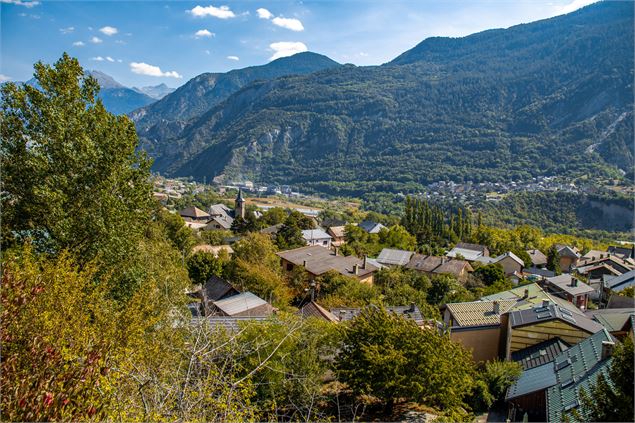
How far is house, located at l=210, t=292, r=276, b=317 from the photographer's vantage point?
23328 millimetres

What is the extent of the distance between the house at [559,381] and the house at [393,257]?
103 feet

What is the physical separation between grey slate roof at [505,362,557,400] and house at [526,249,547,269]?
48013mm

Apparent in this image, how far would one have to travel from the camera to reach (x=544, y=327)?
62.7 ft

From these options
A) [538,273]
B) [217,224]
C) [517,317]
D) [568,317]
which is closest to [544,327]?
[568,317]

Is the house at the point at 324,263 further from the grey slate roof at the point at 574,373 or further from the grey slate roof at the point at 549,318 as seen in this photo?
the grey slate roof at the point at 574,373

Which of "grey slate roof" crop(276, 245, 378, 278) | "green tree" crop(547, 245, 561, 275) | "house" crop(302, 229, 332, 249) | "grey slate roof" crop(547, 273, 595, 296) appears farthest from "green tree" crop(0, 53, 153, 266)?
A: "green tree" crop(547, 245, 561, 275)

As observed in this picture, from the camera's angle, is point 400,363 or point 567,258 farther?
point 567,258

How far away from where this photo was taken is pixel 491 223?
108062 mm

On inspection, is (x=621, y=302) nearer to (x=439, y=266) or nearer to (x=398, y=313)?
(x=439, y=266)

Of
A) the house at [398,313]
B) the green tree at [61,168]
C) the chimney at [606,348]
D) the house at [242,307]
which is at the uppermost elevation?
the green tree at [61,168]

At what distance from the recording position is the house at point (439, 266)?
1753 inches

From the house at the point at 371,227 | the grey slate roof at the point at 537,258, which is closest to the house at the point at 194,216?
the house at the point at 371,227

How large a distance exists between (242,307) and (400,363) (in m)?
12.1

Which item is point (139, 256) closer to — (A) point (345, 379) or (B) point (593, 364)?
(A) point (345, 379)
